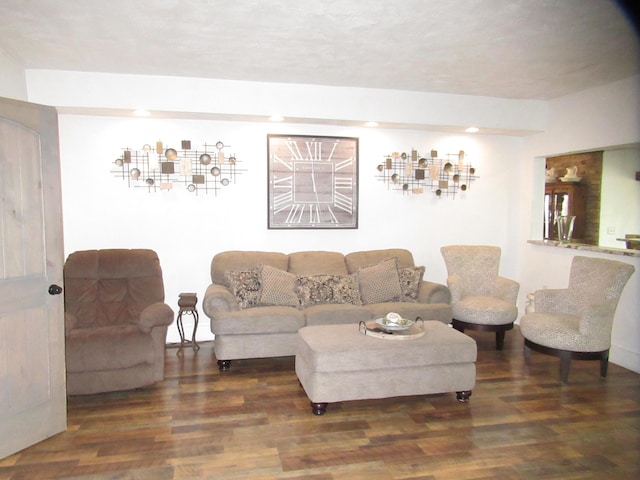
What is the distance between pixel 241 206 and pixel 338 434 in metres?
2.73

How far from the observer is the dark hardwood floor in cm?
251

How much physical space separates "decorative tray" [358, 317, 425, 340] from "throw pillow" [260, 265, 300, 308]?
35.3 inches

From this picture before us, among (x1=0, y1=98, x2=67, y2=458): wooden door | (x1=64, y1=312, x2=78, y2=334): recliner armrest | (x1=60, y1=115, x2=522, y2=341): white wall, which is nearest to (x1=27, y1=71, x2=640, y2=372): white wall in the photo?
(x1=60, y1=115, x2=522, y2=341): white wall

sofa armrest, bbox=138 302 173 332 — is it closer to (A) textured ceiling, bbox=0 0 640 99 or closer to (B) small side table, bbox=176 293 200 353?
(B) small side table, bbox=176 293 200 353

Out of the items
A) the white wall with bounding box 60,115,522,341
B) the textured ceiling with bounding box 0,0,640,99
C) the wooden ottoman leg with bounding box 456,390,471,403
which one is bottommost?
the wooden ottoman leg with bounding box 456,390,471,403

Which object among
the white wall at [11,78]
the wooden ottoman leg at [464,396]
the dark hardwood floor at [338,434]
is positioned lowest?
the dark hardwood floor at [338,434]

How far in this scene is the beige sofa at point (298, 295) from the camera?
12.9 feet

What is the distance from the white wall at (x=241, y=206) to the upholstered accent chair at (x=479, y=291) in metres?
0.46

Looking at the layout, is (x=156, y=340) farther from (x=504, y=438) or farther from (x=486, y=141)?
(x=486, y=141)

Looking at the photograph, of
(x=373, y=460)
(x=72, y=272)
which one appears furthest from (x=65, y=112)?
(x=373, y=460)

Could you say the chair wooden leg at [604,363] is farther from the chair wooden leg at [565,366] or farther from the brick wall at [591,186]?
the brick wall at [591,186]

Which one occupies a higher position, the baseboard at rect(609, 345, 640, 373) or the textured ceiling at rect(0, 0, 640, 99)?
the textured ceiling at rect(0, 0, 640, 99)

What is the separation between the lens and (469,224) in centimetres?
552

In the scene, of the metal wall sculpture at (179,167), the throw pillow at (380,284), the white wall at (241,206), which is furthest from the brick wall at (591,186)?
the metal wall sculpture at (179,167)
